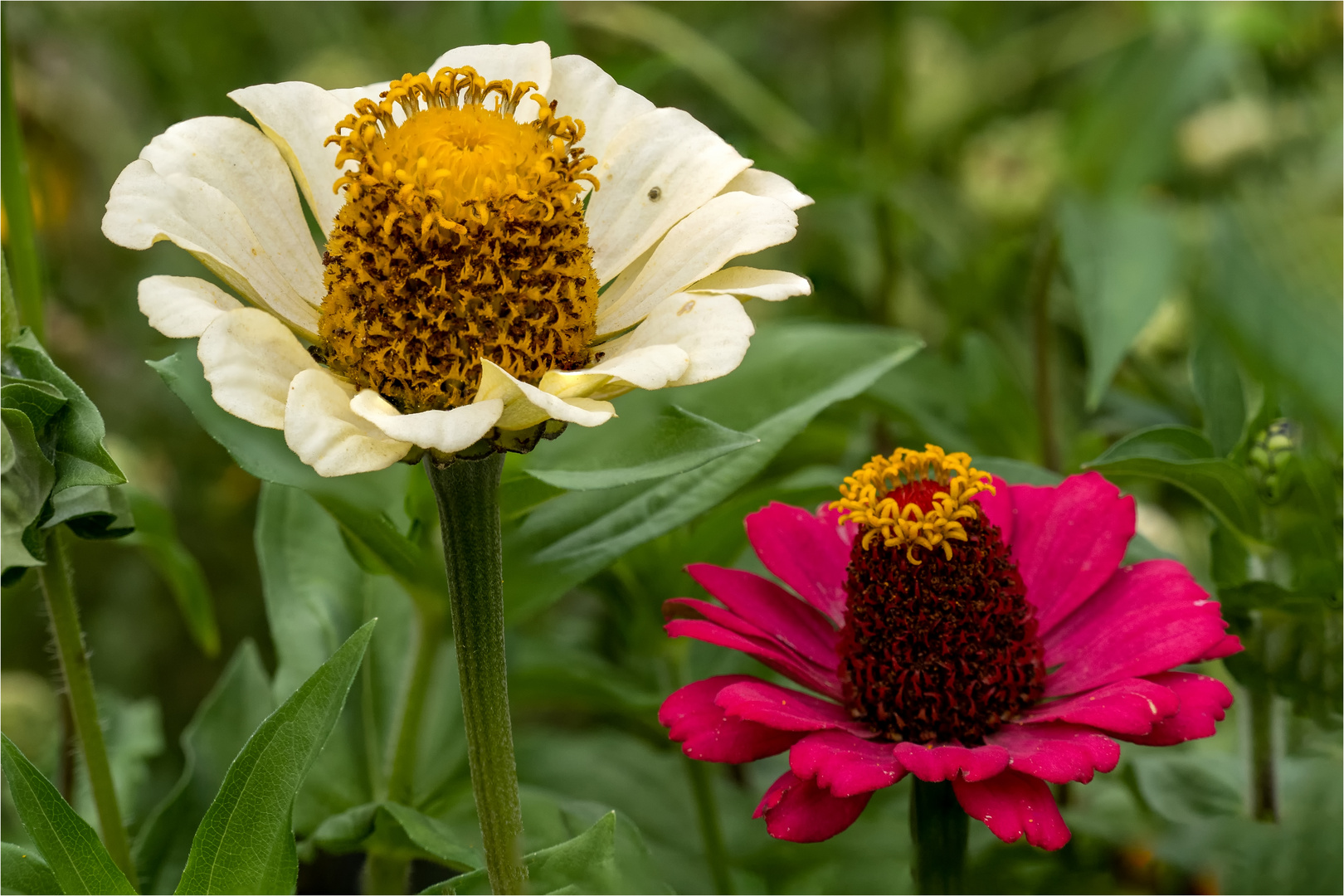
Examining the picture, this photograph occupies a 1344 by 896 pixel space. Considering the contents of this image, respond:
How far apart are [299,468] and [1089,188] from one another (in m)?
0.72

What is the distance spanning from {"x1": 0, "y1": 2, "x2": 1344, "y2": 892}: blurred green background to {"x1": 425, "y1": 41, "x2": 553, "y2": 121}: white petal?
176 mm

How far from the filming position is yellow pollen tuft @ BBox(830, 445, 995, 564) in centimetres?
45

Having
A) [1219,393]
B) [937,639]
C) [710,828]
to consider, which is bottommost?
[710,828]

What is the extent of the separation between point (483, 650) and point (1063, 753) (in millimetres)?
182

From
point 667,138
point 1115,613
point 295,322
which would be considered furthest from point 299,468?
point 1115,613

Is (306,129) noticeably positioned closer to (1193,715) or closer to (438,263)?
(438,263)

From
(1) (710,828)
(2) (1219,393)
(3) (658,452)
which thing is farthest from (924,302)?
(3) (658,452)

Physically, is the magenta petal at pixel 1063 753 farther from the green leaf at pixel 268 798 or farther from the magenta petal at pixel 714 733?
the green leaf at pixel 268 798

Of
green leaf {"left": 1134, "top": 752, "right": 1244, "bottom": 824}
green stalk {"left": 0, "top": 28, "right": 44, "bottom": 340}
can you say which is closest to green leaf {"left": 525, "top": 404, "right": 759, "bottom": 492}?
green stalk {"left": 0, "top": 28, "right": 44, "bottom": 340}

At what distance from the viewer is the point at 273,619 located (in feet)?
1.88

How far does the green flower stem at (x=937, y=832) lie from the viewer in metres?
0.44

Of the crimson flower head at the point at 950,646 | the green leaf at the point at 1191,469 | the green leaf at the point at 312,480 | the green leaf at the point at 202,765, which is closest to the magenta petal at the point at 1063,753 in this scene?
the crimson flower head at the point at 950,646

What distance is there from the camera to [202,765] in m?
0.60

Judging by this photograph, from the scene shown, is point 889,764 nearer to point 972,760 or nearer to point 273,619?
point 972,760
